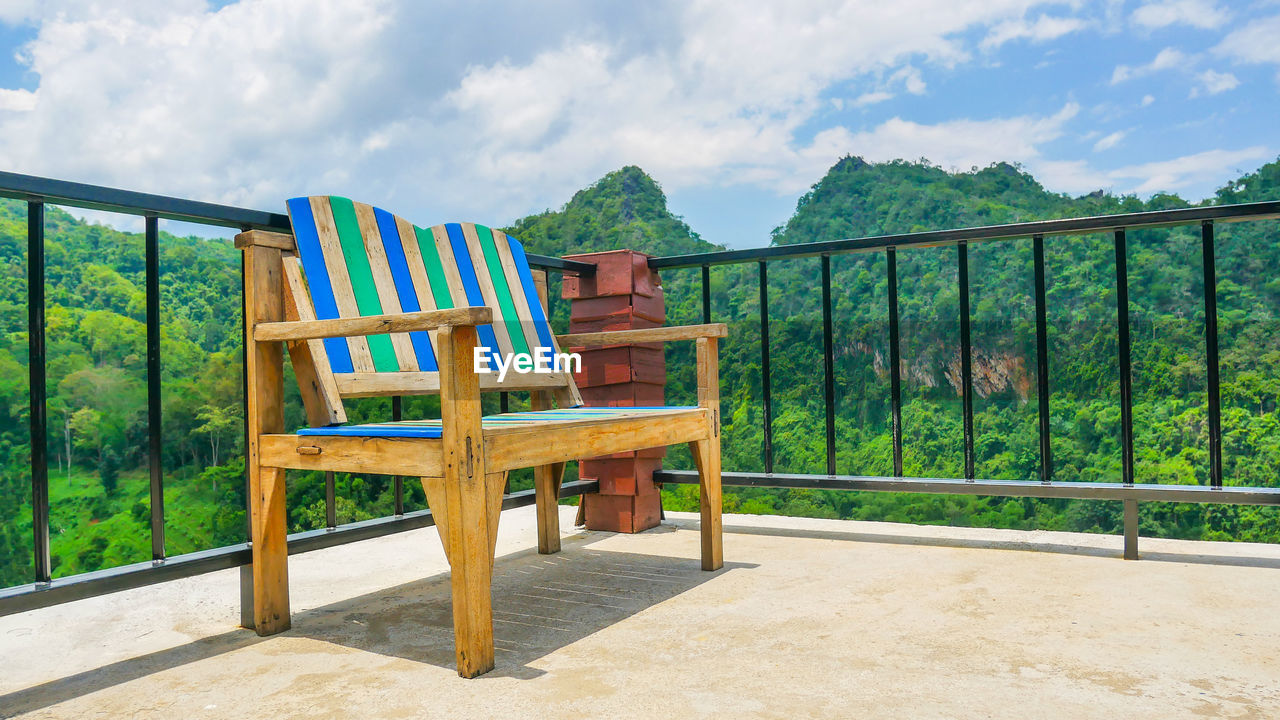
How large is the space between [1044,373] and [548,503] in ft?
4.80

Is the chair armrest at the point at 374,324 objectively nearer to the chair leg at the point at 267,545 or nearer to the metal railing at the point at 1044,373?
the chair leg at the point at 267,545

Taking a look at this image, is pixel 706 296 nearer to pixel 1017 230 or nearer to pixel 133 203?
pixel 1017 230

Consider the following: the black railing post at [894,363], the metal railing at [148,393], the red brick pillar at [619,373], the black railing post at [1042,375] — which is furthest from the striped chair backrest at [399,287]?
the black railing post at [1042,375]

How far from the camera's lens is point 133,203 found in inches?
57.1

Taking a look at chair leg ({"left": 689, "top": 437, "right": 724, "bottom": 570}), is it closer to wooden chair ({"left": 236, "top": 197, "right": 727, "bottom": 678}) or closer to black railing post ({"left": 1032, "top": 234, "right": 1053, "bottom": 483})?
wooden chair ({"left": 236, "top": 197, "right": 727, "bottom": 678})

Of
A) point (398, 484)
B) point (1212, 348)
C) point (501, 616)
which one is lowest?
point (501, 616)

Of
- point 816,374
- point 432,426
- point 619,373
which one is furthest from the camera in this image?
point 816,374

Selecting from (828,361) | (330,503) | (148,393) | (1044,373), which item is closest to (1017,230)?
(1044,373)

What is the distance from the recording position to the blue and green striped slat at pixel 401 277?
1746mm

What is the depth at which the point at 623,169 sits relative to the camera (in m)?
21.4

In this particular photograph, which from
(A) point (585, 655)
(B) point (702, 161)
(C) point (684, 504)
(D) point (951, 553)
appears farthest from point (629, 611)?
(B) point (702, 161)

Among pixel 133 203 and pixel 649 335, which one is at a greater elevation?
pixel 133 203

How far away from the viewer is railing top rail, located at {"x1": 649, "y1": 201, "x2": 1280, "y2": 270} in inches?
81.7

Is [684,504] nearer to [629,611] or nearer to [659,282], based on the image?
[659,282]
